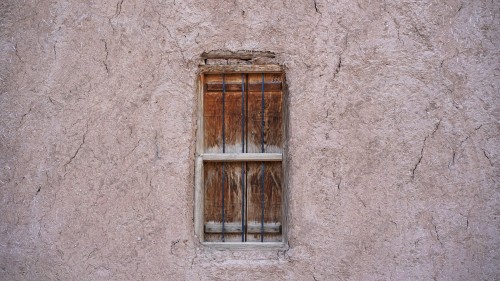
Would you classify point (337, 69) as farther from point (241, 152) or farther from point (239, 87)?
point (241, 152)

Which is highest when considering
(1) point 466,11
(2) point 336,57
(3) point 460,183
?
(1) point 466,11

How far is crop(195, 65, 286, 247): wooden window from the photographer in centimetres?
273

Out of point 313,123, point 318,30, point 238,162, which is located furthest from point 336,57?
point 238,162

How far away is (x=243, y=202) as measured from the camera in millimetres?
2744

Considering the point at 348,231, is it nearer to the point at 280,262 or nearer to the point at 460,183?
the point at 280,262

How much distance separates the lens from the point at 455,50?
2564mm

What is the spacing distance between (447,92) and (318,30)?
753mm

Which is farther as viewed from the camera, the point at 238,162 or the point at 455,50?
the point at 238,162

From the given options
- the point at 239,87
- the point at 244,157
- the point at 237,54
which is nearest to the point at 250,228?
the point at 244,157

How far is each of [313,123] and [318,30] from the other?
504 millimetres

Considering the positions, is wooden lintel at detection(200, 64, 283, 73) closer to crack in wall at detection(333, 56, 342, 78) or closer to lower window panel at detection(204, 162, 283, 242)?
crack in wall at detection(333, 56, 342, 78)

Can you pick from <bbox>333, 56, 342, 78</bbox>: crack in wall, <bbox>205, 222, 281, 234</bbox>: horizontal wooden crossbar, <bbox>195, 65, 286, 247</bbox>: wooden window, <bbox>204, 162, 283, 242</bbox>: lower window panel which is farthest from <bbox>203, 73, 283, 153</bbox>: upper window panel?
<bbox>205, 222, 281, 234</bbox>: horizontal wooden crossbar

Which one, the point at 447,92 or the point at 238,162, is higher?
the point at 447,92

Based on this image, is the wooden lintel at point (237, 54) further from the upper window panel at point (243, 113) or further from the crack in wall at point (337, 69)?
the crack in wall at point (337, 69)
